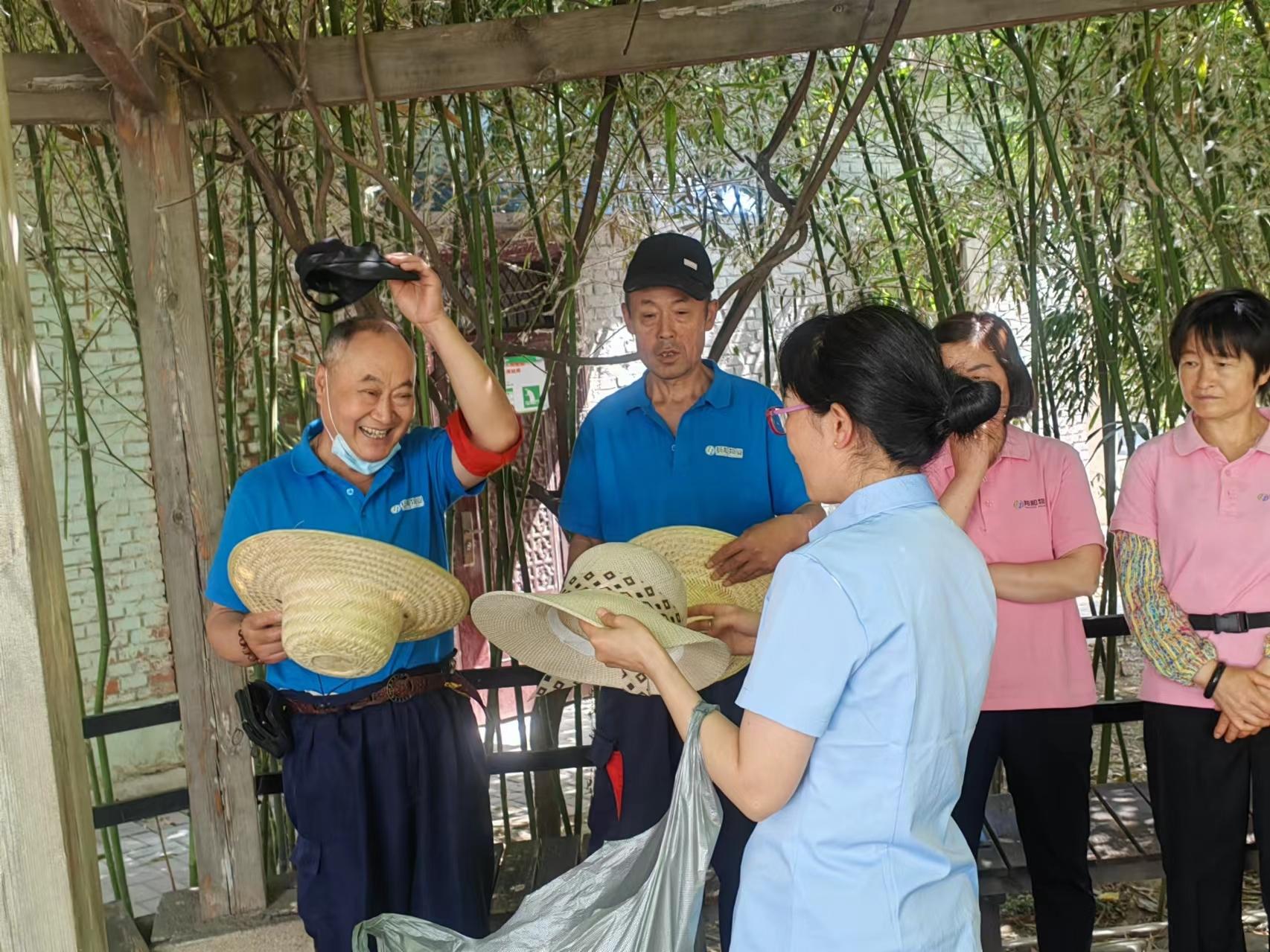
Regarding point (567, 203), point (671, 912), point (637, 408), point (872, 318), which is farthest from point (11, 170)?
point (567, 203)

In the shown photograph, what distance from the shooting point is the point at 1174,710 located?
97.2 inches

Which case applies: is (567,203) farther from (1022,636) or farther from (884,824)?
(884,824)

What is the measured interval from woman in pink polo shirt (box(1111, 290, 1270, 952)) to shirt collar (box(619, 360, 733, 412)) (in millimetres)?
849

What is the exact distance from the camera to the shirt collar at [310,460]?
2.24 metres

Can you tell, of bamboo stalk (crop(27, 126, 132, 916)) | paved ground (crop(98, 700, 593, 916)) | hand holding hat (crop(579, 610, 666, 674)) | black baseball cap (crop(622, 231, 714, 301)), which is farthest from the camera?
paved ground (crop(98, 700, 593, 916))

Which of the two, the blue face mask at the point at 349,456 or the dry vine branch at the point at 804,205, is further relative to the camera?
the dry vine branch at the point at 804,205

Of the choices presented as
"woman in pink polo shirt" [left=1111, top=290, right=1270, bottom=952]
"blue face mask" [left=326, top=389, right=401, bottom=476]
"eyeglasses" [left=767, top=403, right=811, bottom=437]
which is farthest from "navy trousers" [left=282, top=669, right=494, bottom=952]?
"woman in pink polo shirt" [left=1111, top=290, right=1270, bottom=952]

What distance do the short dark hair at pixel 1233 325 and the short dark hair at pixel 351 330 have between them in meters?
1.54

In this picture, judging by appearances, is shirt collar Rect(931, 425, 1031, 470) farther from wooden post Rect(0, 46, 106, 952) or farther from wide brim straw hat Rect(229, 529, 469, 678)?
wooden post Rect(0, 46, 106, 952)

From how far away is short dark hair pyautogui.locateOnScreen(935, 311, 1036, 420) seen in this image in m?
2.39

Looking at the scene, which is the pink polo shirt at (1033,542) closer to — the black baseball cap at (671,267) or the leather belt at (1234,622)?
the leather belt at (1234,622)

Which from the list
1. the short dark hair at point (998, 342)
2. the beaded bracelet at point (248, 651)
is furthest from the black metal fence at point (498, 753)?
the short dark hair at point (998, 342)

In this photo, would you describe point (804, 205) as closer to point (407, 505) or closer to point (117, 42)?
point (407, 505)

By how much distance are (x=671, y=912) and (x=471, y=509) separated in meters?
4.57
